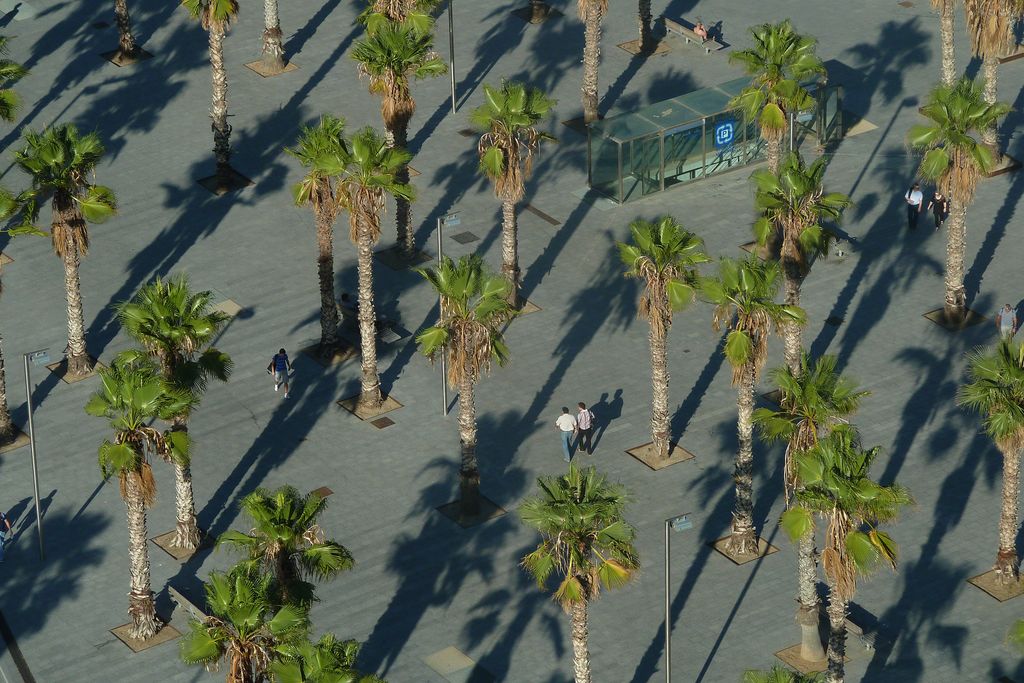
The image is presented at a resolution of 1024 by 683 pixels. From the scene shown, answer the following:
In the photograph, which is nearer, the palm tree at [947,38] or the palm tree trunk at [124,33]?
the palm tree at [947,38]

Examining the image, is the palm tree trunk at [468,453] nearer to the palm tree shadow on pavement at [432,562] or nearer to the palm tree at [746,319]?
the palm tree shadow on pavement at [432,562]

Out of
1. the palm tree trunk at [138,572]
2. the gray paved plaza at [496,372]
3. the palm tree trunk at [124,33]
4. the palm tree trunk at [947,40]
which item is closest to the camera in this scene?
the palm tree trunk at [138,572]

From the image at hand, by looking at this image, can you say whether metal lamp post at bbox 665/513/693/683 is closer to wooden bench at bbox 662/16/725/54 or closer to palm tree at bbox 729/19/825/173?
palm tree at bbox 729/19/825/173

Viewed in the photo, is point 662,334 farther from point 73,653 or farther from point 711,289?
point 73,653

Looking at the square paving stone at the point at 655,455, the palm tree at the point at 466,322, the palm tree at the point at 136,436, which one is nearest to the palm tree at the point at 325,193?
the palm tree at the point at 466,322

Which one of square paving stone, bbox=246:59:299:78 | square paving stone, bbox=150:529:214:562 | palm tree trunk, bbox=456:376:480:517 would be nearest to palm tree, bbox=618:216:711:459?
palm tree trunk, bbox=456:376:480:517

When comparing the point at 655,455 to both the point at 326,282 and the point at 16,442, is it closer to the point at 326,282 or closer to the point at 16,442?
the point at 326,282

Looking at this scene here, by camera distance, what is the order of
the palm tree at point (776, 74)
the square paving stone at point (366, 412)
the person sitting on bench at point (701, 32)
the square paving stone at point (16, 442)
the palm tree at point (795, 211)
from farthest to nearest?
the person sitting on bench at point (701, 32)
the palm tree at point (776, 74)
the square paving stone at point (366, 412)
the square paving stone at point (16, 442)
the palm tree at point (795, 211)
